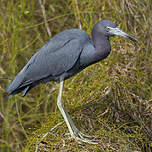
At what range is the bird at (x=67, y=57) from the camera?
9.10 feet

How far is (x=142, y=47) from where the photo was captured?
129 inches

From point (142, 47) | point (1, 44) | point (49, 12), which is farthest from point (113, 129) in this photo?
point (49, 12)

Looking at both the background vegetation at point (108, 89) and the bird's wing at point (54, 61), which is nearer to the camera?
the background vegetation at point (108, 89)

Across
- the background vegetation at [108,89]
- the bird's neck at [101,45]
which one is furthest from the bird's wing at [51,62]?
the background vegetation at [108,89]

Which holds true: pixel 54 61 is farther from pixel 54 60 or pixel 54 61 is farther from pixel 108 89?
pixel 108 89

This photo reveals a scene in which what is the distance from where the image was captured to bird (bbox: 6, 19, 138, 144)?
2.77 m

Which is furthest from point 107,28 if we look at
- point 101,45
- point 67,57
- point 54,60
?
point 54,60

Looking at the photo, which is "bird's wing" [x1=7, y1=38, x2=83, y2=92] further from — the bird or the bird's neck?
the bird's neck

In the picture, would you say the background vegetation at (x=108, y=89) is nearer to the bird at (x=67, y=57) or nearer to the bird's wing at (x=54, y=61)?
the bird at (x=67, y=57)

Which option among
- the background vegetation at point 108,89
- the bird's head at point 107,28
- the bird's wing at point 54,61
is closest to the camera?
the background vegetation at point 108,89

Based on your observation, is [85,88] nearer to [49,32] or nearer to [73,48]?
[73,48]

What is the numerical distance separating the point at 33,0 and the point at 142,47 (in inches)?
65.2

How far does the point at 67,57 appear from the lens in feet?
9.46

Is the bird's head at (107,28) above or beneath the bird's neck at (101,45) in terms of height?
above
